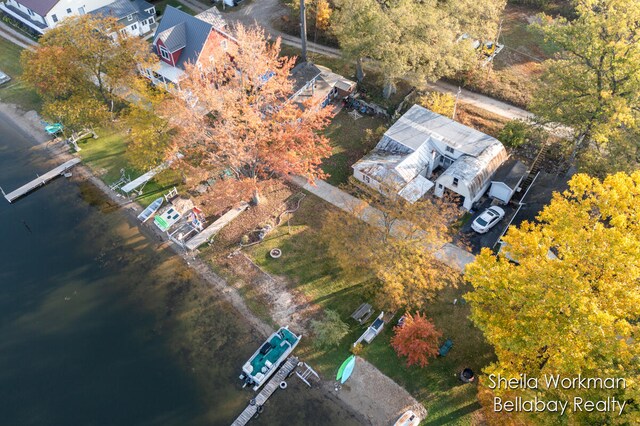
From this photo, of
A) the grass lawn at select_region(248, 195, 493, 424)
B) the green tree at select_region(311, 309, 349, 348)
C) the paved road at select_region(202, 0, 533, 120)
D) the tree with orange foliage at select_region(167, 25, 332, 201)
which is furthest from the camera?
the paved road at select_region(202, 0, 533, 120)

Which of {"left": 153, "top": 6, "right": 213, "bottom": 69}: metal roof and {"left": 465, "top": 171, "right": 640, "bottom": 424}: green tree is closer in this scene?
{"left": 465, "top": 171, "right": 640, "bottom": 424}: green tree

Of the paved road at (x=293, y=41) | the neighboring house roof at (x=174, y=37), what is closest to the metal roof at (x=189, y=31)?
the neighboring house roof at (x=174, y=37)

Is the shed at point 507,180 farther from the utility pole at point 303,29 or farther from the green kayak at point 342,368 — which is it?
the utility pole at point 303,29

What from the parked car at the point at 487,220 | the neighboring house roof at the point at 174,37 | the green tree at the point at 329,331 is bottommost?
the green tree at the point at 329,331

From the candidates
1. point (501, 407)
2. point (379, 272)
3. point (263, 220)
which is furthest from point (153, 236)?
point (501, 407)

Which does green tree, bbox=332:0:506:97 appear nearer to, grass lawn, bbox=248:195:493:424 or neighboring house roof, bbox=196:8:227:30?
neighboring house roof, bbox=196:8:227:30

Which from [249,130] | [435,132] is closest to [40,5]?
[249,130]

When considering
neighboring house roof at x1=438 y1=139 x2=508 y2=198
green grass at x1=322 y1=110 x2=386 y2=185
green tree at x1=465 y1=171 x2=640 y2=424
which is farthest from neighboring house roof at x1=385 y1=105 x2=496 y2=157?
green tree at x1=465 y1=171 x2=640 y2=424

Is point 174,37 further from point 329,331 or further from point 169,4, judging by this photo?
point 329,331
